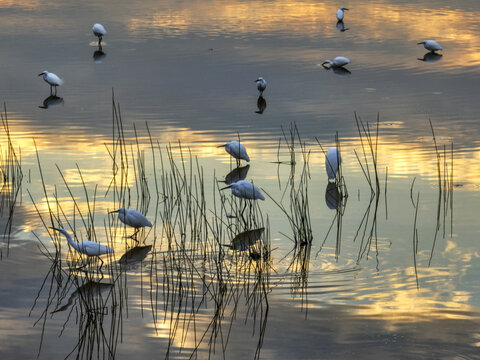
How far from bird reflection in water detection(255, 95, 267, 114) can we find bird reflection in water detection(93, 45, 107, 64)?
5.51 metres

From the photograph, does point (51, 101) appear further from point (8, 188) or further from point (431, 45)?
point (431, 45)

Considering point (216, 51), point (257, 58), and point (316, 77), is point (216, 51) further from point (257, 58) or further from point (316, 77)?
point (316, 77)

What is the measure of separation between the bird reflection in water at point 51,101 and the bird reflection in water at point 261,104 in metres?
3.31

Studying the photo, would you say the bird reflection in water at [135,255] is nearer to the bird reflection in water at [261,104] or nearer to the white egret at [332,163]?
the white egret at [332,163]

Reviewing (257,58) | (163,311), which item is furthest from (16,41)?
(163,311)

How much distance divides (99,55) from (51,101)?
509 centimetres

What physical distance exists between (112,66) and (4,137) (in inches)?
268

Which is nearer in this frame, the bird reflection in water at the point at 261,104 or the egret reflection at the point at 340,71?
the bird reflection in water at the point at 261,104

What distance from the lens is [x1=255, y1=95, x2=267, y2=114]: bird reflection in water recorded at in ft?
44.8

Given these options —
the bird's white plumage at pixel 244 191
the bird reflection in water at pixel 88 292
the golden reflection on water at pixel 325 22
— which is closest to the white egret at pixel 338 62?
the golden reflection on water at pixel 325 22

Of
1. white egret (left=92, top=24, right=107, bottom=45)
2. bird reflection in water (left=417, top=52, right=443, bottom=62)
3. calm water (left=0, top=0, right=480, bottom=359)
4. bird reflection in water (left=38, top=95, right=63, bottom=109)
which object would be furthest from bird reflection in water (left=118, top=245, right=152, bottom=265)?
white egret (left=92, top=24, right=107, bottom=45)

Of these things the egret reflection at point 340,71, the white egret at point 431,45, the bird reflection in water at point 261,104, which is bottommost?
the egret reflection at point 340,71

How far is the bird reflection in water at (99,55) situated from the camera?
19.2 m

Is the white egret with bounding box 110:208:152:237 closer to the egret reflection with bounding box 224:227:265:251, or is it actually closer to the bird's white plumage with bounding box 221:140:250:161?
the egret reflection with bounding box 224:227:265:251
